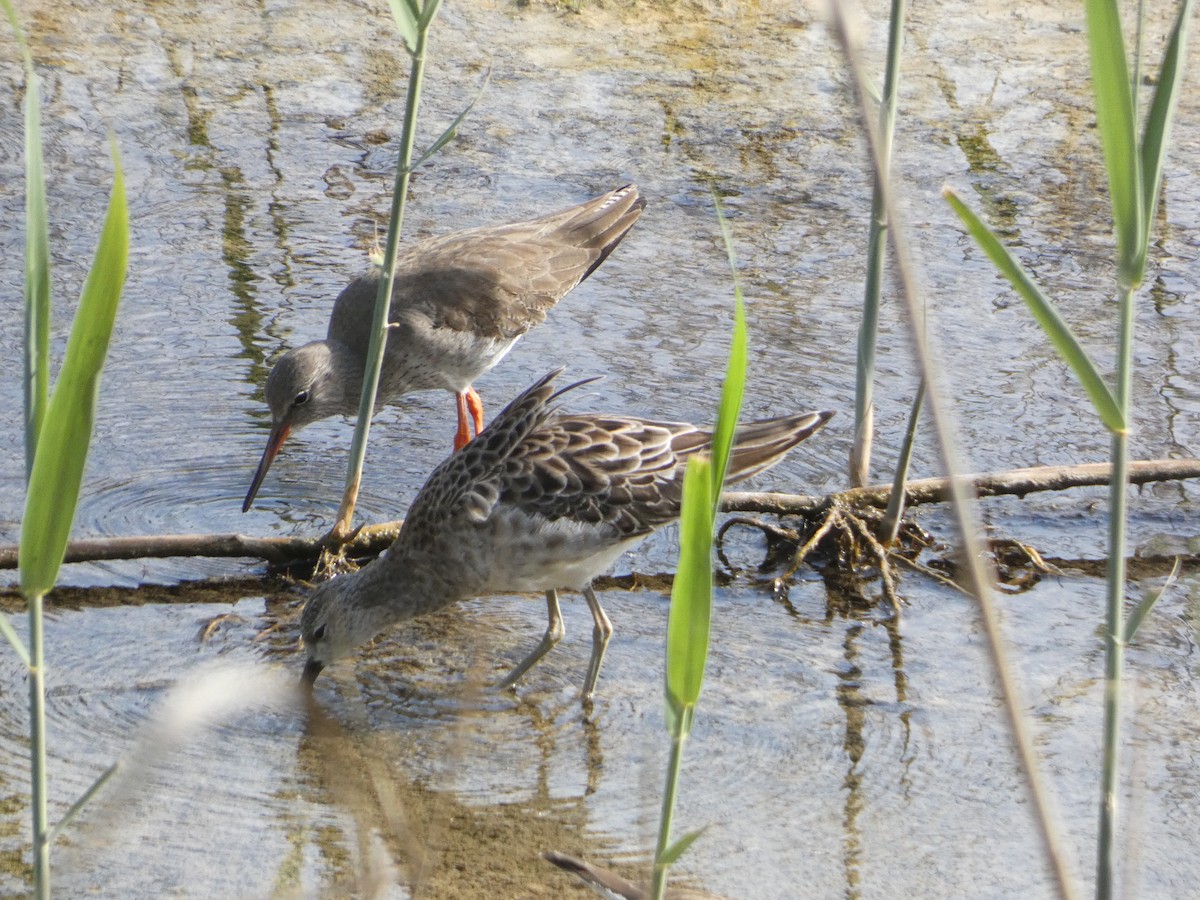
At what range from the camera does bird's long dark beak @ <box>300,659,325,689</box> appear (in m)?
4.73

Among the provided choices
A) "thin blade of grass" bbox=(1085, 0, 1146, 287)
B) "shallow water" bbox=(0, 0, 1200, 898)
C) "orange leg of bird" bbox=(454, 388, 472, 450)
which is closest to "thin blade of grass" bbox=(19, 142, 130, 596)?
"shallow water" bbox=(0, 0, 1200, 898)

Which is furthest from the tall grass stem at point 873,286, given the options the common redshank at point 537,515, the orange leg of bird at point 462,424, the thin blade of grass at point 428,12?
the orange leg of bird at point 462,424

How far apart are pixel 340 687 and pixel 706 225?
4.03 m

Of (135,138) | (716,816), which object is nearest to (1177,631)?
(716,816)

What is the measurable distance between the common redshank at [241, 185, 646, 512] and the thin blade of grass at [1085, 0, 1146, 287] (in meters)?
4.45

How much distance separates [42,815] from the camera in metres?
2.14

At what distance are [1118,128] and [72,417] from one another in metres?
1.31

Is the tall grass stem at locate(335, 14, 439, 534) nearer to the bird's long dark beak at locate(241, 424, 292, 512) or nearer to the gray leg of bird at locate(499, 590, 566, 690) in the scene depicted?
the bird's long dark beak at locate(241, 424, 292, 512)

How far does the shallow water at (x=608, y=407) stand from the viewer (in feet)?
13.2

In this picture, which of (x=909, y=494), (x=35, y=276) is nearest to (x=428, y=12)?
(x=35, y=276)

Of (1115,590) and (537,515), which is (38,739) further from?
(537,515)

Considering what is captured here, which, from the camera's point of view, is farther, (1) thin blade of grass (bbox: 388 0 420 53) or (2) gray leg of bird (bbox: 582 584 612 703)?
(2) gray leg of bird (bbox: 582 584 612 703)

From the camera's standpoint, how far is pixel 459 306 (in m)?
6.66

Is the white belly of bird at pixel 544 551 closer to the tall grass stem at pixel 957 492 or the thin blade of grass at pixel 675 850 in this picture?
the thin blade of grass at pixel 675 850
